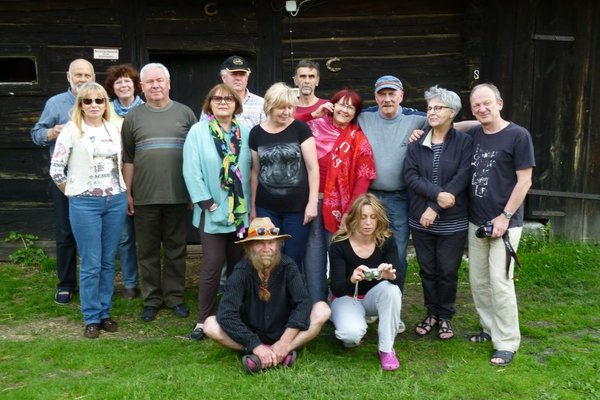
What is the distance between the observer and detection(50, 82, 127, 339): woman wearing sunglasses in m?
3.98

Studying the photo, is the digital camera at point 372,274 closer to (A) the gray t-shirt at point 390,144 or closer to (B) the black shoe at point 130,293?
(A) the gray t-shirt at point 390,144

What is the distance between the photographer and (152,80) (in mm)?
4203

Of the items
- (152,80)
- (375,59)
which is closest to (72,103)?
(152,80)

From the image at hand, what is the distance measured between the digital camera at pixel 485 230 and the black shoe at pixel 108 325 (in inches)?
100

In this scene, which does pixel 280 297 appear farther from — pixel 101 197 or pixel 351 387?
pixel 101 197

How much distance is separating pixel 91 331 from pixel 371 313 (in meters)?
1.92

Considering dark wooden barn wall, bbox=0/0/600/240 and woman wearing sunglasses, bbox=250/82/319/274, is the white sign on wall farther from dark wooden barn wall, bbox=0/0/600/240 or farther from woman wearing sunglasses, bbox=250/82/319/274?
woman wearing sunglasses, bbox=250/82/319/274

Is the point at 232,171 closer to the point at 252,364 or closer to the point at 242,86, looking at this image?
the point at 242,86

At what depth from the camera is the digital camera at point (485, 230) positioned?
373 cm

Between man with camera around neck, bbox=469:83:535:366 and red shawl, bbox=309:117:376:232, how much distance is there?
2.20 ft

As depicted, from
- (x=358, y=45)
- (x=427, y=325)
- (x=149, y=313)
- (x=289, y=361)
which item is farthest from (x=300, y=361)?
(x=358, y=45)

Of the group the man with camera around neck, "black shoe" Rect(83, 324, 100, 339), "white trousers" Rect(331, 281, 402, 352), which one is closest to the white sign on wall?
"black shoe" Rect(83, 324, 100, 339)

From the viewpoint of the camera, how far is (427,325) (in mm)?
4227

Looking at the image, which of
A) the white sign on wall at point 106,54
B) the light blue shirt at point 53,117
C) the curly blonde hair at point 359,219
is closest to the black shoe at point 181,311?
the curly blonde hair at point 359,219
